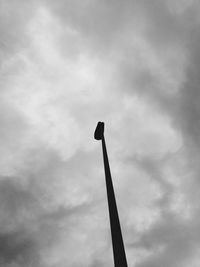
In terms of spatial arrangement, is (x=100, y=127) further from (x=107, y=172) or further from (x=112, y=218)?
(x=112, y=218)

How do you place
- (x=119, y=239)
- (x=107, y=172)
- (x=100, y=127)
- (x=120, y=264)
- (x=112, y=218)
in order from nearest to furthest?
(x=120, y=264) < (x=119, y=239) < (x=112, y=218) < (x=107, y=172) < (x=100, y=127)

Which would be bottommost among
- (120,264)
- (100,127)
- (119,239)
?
(120,264)

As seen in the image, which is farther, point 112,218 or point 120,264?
point 112,218

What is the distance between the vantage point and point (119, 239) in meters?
11.5

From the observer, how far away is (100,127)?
18.6 meters

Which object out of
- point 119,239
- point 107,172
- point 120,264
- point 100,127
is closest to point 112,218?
point 119,239

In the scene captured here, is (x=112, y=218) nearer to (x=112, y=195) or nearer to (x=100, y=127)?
(x=112, y=195)

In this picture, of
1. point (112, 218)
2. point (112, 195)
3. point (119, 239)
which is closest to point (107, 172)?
point (112, 195)

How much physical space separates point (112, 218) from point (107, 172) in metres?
3.08

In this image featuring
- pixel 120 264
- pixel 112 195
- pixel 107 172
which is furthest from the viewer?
pixel 107 172

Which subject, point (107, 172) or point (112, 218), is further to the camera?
point (107, 172)

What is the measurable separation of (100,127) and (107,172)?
431cm

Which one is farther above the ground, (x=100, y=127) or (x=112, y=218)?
(x=100, y=127)

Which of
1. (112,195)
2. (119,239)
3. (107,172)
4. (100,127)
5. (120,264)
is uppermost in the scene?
(100,127)
